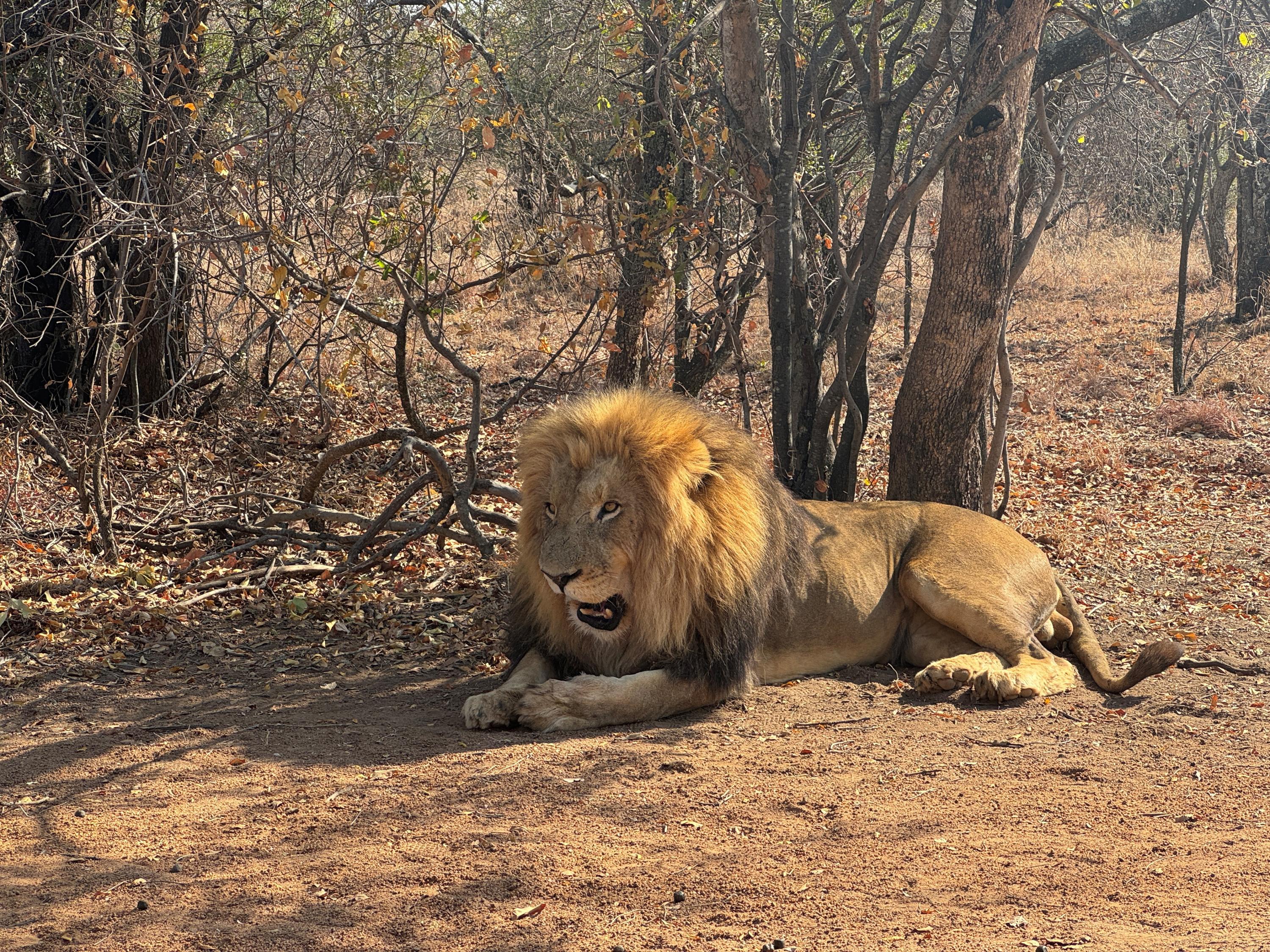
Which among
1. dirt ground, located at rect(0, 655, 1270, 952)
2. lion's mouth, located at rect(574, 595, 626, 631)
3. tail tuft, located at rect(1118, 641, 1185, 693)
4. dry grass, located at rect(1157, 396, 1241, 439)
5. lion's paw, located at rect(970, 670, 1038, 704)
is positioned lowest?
dirt ground, located at rect(0, 655, 1270, 952)

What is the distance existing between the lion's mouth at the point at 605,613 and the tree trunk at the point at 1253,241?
41.9 feet

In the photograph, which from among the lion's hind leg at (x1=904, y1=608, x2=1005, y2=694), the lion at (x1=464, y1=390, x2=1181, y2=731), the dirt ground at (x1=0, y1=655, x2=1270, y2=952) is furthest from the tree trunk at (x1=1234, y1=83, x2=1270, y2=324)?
the dirt ground at (x1=0, y1=655, x2=1270, y2=952)

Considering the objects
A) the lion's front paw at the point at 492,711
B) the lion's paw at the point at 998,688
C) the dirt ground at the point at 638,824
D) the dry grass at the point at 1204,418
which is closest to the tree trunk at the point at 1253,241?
the dry grass at the point at 1204,418

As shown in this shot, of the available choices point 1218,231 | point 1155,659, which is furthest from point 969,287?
point 1218,231

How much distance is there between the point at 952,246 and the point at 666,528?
267 cm

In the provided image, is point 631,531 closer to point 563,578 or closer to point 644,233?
point 563,578

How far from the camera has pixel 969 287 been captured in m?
6.07

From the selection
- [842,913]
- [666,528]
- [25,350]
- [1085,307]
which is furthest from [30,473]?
[1085,307]

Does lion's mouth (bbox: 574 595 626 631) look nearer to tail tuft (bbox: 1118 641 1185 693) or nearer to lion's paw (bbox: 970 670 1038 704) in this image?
lion's paw (bbox: 970 670 1038 704)

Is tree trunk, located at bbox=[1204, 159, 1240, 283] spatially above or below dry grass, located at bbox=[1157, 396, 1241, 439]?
above

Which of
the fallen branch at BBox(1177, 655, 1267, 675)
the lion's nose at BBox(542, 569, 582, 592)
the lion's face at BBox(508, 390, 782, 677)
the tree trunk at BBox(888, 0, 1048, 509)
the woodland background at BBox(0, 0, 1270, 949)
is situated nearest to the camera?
the woodland background at BBox(0, 0, 1270, 949)

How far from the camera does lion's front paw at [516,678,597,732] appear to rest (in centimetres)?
429

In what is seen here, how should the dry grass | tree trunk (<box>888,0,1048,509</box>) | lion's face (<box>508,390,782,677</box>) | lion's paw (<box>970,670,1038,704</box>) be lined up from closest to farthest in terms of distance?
lion's face (<box>508,390,782,677</box>)
lion's paw (<box>970,670,1038,704</box>)
tree trunk (<box>888,0,1048,509</box>)
the dry grass

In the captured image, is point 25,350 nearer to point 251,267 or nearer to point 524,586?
point 251,267
